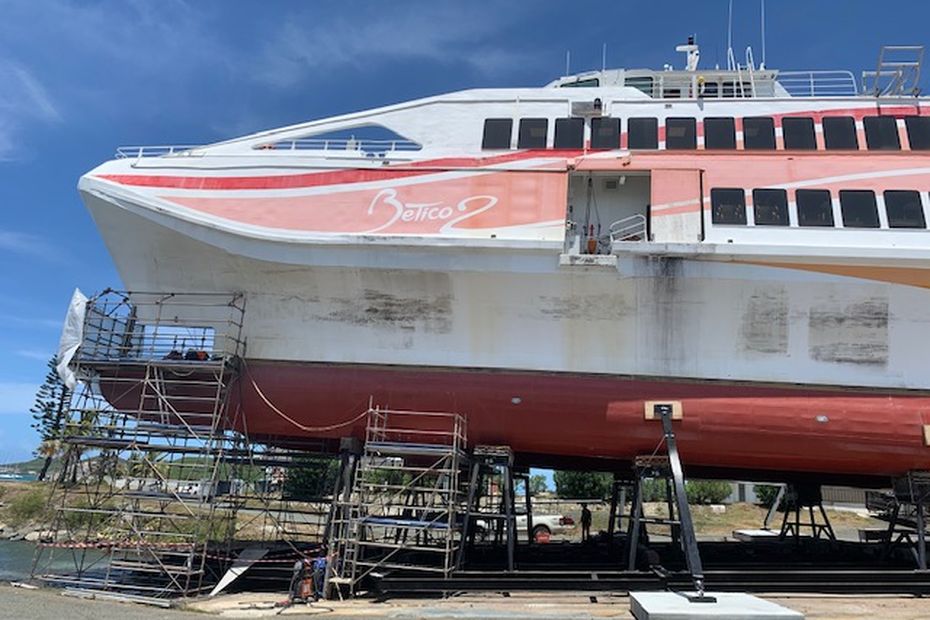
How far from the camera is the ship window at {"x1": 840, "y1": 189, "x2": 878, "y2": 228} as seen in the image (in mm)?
12977

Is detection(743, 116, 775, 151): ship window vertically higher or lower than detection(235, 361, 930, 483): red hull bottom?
higher

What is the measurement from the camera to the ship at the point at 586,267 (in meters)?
12.9

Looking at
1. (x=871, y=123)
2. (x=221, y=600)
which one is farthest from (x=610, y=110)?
(x=221, y=600)

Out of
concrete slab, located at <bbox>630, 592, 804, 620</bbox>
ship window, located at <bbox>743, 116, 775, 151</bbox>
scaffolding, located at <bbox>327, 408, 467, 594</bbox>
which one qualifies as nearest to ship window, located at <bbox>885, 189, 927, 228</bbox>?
ship window, located at <bbox>743, 116, 775, 151</bbox>

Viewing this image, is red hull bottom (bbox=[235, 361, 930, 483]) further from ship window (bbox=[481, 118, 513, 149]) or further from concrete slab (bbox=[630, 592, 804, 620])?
ship window (bbox=[481, 118, 513, 149])

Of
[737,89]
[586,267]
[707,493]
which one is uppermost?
[737,89]

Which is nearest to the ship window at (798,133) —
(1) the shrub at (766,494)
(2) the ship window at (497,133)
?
(2) the ship window at (497,133)

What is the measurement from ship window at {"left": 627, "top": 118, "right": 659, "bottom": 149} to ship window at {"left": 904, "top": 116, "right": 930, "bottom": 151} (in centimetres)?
Answer: 522

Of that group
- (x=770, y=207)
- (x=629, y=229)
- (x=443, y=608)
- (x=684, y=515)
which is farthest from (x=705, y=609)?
(x=770, y=207)

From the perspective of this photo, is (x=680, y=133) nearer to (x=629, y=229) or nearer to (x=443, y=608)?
(x=629, y=229)

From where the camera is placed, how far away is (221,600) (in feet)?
41.9

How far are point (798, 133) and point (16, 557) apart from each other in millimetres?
30303

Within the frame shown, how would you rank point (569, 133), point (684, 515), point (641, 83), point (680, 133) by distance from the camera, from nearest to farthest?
point (684, 515)
point (680, 133)
point (569, 133)
point (641, 83)

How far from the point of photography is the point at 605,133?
47.5 ft
